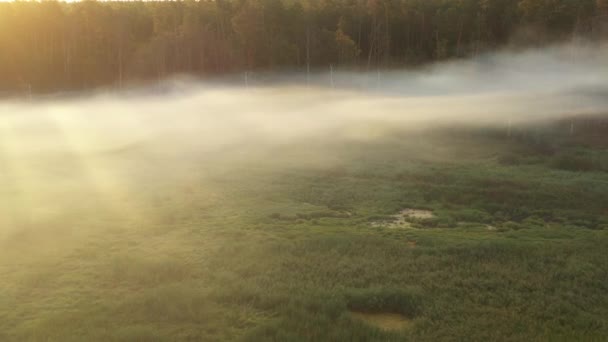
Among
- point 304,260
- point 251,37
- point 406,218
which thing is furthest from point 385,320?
point 251,37

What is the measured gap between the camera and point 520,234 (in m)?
20.3

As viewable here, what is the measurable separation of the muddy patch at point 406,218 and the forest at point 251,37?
159ft

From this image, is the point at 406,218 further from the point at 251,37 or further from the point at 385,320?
the point at 251,37

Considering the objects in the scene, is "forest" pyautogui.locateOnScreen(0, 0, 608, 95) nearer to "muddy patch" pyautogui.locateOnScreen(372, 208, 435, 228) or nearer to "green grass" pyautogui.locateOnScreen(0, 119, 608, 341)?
"green grass" pyautogui.locateOnScreen(0, 119, 608, 341)

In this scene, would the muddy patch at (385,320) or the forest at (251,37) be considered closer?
the muddy patch at (385,320)

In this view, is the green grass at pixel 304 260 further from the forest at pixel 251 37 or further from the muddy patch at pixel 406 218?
the forest at pixel 251 37

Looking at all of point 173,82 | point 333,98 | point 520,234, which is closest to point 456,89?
point 333,98

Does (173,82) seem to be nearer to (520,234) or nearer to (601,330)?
(520,234)

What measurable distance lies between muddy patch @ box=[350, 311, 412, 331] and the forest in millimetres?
58480

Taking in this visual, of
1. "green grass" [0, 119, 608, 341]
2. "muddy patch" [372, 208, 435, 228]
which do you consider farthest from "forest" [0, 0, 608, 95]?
"muddy patch" [372, 208, 435, 228]

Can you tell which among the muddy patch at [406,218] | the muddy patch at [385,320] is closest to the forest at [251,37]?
the muddy patch at [406,218]

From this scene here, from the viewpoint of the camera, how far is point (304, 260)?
17.0 metres

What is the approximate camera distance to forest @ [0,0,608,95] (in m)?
70.9

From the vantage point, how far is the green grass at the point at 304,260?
12953mm
